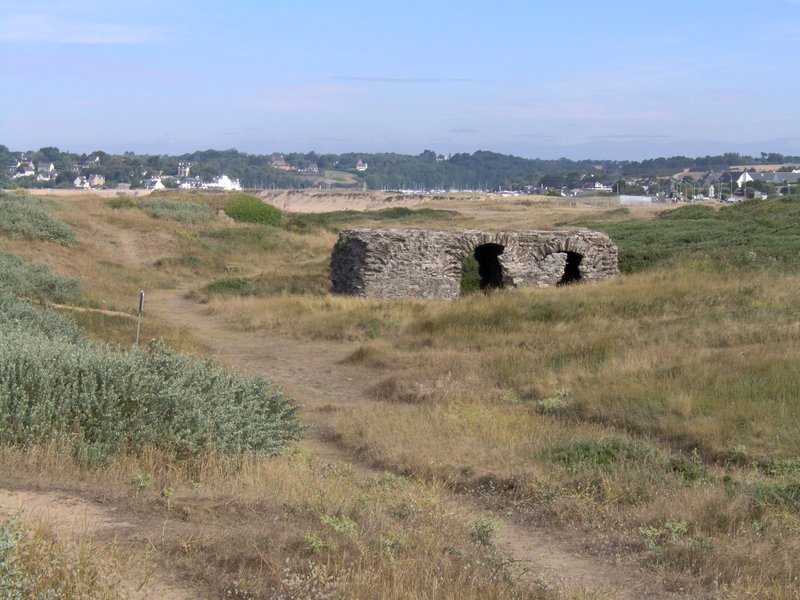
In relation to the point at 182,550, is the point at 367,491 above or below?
below

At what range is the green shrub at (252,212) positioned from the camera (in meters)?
47.8

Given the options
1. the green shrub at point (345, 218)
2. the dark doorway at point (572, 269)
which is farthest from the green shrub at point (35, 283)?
the green shrub at point (345, 218)

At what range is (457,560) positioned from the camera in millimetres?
4906

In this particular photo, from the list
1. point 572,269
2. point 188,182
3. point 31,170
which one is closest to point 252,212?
point 572,269

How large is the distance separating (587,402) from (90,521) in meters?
7.37

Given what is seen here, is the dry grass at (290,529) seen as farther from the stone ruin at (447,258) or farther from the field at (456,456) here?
the stone ruin at (447,258)

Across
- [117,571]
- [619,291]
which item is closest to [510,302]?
[619,291]

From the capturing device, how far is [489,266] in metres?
25.4

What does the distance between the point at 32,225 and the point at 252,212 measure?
18421 millimetres

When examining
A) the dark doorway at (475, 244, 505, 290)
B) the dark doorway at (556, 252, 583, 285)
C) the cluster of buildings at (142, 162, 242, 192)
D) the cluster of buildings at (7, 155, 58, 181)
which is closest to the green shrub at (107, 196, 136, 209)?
the dark doorway at (475, 244, 505, 290)

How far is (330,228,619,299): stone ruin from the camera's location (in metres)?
23.0

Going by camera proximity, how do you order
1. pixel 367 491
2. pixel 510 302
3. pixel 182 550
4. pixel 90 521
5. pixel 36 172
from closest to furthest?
pixel 182 550 < pixel 90 521 < pixel 367 491 < pixel 510 302 < pixel 36 172

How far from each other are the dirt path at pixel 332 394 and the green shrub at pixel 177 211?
14.6 metres

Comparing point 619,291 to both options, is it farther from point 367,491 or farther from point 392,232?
point 367,491
